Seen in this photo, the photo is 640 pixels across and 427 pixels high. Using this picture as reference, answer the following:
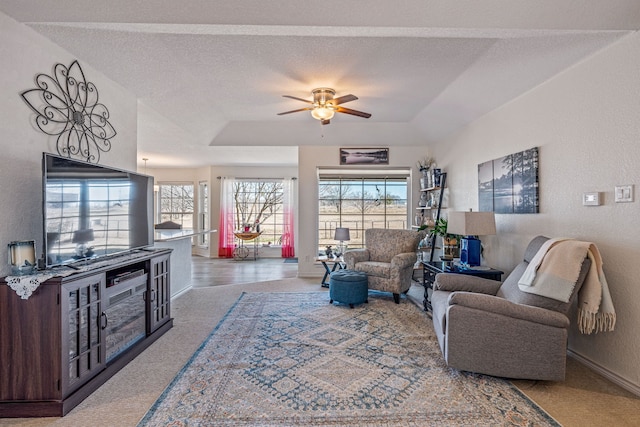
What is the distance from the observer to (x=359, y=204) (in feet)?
21.3

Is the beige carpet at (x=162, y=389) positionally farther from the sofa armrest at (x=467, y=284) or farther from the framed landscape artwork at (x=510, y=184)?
the framed landscape artwork at (x=510, y=184)

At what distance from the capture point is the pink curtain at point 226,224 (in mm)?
8461

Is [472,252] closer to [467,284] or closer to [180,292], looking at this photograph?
[467,284]

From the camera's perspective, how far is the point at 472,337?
228 centimetres

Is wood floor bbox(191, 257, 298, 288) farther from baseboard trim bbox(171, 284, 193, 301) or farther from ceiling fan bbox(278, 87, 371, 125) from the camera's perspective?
ceiling fan bbox(278, 87, 371, 125)

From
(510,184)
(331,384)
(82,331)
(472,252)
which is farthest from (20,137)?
(510,184)

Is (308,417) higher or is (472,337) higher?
(472,337)

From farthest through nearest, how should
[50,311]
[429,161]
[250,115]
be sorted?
[429,161] → [250,115] → [50,311]

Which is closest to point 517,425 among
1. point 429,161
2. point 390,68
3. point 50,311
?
point 50,311

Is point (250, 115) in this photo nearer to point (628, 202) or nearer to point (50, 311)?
point (50, 311)

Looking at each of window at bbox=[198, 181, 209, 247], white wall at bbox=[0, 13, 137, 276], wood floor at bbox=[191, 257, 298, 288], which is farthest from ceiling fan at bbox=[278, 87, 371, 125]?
window at bbox=[198, 181, 209, 247]

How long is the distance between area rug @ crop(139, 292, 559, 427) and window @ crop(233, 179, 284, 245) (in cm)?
533

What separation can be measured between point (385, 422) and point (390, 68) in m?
3.02

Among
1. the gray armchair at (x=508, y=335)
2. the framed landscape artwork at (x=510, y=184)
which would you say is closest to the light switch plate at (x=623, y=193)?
the gray armchair at (x=508, y=335)
